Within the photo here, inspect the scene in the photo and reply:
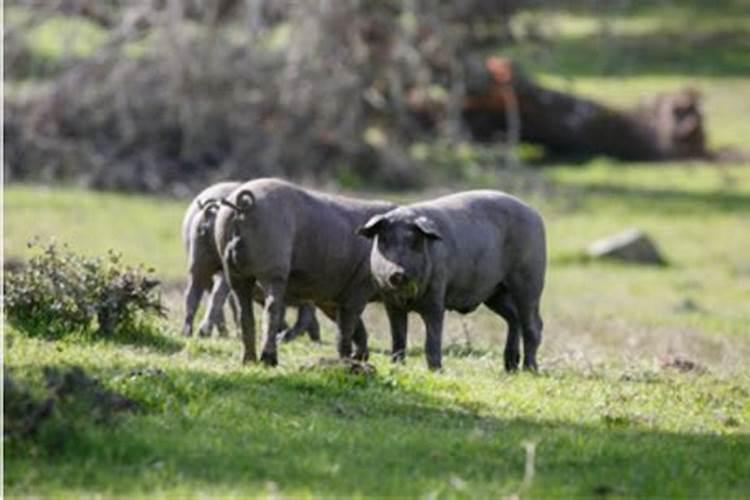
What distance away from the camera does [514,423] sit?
12.1m

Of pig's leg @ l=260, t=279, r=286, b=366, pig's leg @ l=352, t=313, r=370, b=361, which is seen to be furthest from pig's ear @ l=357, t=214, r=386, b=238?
pig's leg @ l=352, t=313, r=370, b=361

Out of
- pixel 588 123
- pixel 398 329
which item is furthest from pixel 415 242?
pixel 588 123

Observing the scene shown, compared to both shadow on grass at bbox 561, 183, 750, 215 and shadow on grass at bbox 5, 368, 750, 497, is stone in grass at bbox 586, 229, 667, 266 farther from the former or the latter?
shadow on grass at bbox 5, 368, 750, 497

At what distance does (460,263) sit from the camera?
14344mm

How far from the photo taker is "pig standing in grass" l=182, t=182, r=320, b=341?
15961 millimetres

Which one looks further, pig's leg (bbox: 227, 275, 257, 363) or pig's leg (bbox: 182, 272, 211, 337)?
pig's leg (bbox: 182, 272, 211, 337)

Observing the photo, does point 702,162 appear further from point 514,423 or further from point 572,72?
point 514,423

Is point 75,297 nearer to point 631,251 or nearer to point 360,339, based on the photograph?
point 360,339

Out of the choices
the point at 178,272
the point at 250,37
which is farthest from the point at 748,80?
the point at 178,272

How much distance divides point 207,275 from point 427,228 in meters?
3.45

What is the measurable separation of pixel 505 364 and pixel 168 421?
15.1 ft

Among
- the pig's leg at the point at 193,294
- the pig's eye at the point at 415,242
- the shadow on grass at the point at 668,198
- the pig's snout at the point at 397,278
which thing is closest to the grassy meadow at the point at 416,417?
the pig's leg at the point at 193,294

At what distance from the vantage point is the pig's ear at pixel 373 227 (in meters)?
13.3

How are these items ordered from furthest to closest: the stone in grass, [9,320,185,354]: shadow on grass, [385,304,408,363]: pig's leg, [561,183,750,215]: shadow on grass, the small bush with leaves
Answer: [561,183,750,215]: shadow on grass → the stone in grass → [385,304,408,363]: pig's leg → the small bush with leaves → [9,320,185,354]: shadow on grass
